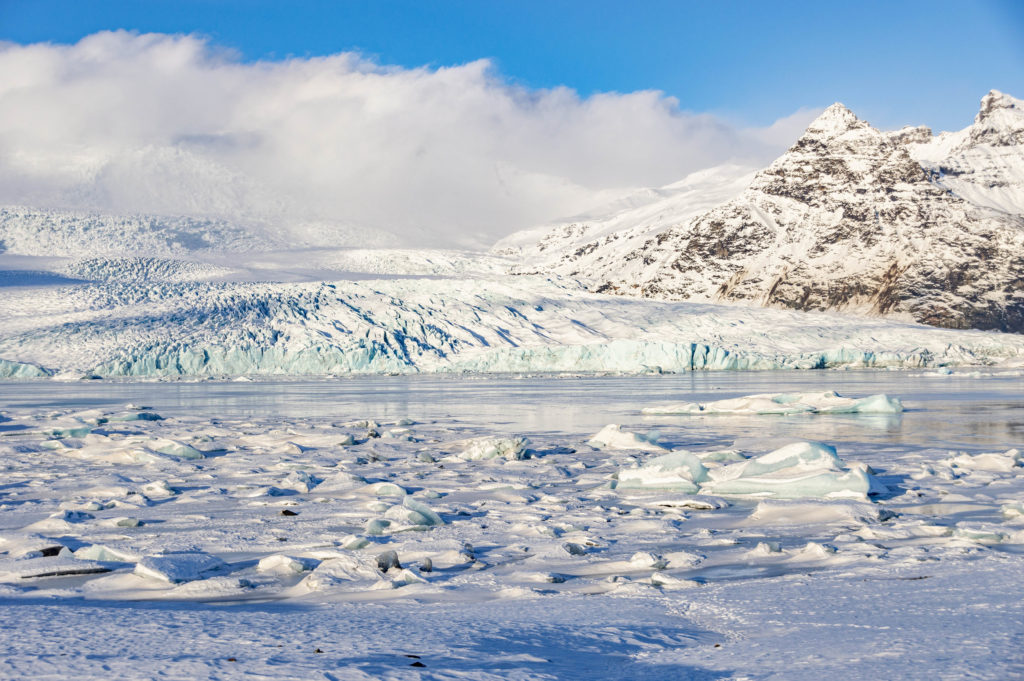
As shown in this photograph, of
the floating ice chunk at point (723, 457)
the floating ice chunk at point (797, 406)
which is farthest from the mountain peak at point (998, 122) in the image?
the floating ice chunk at point (723, 457)

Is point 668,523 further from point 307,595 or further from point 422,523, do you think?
point 307,595

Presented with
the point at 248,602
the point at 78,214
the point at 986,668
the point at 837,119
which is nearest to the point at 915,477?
the point at 986,668

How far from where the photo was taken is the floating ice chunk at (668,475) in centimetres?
758

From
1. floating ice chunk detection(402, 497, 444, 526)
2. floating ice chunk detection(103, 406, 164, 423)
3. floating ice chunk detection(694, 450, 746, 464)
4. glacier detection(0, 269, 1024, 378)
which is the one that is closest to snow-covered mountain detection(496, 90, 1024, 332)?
glacier detection(0, 269, 1024, 378)

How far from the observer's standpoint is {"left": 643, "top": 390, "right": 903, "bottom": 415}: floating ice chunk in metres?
17.5

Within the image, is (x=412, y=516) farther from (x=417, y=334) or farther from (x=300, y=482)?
(x=417, y=334)

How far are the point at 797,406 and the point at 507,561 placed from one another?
46.2 ft

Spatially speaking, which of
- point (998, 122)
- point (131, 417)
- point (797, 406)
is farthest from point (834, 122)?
point (131, 417)

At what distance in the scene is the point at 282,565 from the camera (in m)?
4.52

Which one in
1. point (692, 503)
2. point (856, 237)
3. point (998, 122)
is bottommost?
point (692, 503)

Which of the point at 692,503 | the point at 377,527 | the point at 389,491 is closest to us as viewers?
the point at 377,527

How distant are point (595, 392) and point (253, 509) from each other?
2150 cm

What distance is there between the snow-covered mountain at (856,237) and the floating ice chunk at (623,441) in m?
88.3

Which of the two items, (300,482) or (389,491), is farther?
(300,482)
